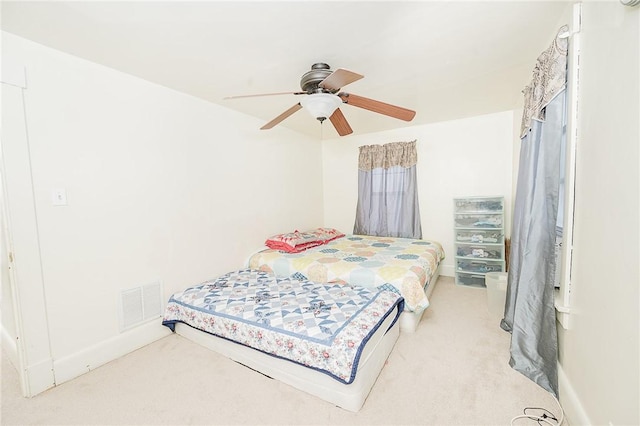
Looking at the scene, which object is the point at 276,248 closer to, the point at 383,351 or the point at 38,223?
the point at 383,351

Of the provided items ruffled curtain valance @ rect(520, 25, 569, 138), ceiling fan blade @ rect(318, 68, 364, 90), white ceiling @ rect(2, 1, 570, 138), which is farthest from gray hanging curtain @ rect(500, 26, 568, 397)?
ceiling fan blade @ rect(318, 68, 364, 90)

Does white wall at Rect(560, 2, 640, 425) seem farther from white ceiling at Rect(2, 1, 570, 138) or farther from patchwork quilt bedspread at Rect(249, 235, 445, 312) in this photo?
patchwork quilt bedspread at Rect(249, 235, 445, 312)

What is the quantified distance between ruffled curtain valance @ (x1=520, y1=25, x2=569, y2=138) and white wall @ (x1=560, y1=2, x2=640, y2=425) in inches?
5.0

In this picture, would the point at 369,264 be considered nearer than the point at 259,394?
No

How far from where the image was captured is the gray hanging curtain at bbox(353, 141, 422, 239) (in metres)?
3.96

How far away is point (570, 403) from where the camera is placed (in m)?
1.37

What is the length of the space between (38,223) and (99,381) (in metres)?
1.11

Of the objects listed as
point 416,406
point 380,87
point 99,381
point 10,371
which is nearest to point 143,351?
point 99,381

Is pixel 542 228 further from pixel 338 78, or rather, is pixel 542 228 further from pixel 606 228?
pixel 338 78

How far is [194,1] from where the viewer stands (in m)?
1.36

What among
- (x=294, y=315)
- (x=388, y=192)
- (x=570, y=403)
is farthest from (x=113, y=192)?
(x=388, y=192)

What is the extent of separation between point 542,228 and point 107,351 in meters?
3.09

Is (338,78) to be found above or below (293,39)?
below

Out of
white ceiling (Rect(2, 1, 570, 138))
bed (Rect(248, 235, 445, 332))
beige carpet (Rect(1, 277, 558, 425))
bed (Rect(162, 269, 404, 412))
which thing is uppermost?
white ceiling (Rect(2, 1, 570, 138))
